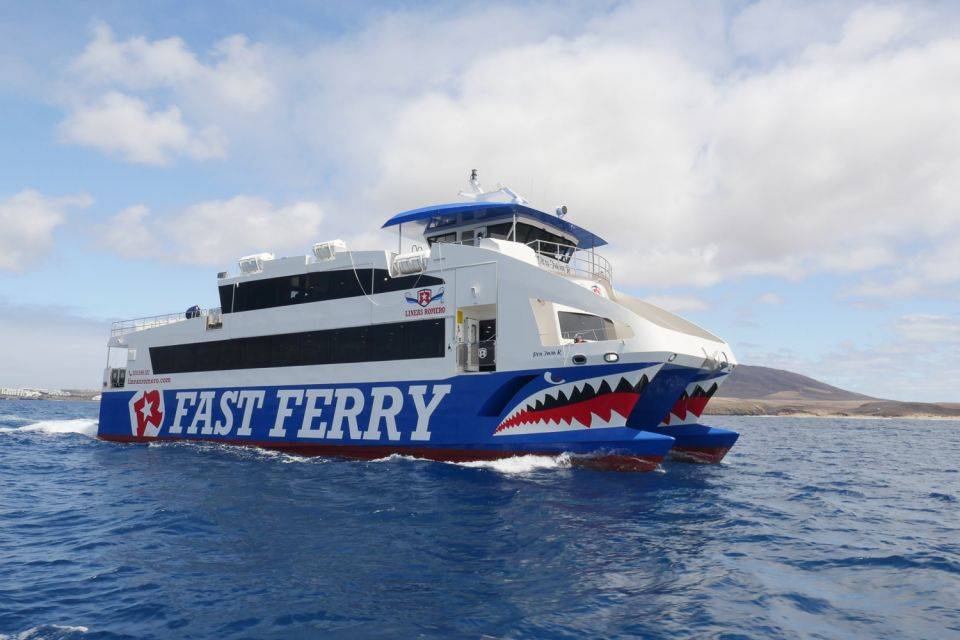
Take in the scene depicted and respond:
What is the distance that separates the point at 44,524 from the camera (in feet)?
27.9

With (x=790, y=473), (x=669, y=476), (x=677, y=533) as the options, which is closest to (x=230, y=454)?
(x=669, y=476)

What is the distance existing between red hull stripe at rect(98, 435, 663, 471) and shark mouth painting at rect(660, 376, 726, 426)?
14.1 ft

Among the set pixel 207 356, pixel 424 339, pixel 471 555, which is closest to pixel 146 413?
pixel 207 356

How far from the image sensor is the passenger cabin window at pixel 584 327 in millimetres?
13469

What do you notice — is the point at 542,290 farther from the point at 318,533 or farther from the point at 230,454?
the point at 230,454

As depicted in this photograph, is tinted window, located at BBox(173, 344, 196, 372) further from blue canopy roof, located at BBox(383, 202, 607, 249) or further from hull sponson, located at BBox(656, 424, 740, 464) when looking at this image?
hull sponson, located at BBox(656, 424, 740, 464)

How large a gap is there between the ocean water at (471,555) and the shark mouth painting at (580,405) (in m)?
0.85

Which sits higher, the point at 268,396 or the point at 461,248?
the point at 461,248

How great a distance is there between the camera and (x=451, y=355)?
1396cm

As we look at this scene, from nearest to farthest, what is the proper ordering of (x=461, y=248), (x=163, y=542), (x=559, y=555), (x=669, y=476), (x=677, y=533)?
(x=559, y=555)
(x=163, y=542)
(x=677, y=533)
(x=669, y=476)
(x=461, y=248)

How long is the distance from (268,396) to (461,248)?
763 cm

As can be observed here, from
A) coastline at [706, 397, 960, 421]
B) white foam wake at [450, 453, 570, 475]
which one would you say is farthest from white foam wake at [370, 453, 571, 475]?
coastline at [706, 397, 960, 421]

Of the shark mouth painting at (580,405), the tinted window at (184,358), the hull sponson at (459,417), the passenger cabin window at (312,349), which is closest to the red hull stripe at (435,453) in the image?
the hull sponson at (459,417)

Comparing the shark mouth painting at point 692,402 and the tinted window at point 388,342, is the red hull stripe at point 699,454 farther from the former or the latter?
the tinted window at point 388,342
